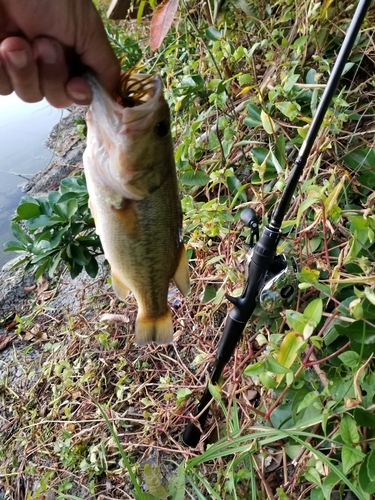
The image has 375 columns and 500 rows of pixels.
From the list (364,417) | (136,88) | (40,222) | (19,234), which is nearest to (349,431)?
(364,417)

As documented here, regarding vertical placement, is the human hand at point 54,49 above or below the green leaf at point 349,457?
above

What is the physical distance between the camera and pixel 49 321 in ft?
10.7

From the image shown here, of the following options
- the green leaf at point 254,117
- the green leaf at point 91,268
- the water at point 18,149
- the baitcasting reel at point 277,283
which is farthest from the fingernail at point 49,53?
the water at point 18,149

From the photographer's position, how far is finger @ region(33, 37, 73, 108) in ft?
3.33

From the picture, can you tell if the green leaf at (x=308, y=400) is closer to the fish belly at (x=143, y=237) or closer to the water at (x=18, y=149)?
the fish belly at (x=143, y=237)

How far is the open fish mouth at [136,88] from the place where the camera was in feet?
3.61

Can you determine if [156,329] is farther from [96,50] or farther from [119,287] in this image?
[96,50]

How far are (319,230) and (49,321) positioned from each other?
2345 millimetres

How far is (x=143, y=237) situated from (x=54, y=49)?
0.57 metres

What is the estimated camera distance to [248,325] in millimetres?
1964

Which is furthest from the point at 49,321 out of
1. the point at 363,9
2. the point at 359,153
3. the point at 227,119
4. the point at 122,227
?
the point at 363,9

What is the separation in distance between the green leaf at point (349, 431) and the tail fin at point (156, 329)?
632mm

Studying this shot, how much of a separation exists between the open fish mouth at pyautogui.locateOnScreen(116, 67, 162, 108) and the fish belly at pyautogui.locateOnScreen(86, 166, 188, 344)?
0.77ft

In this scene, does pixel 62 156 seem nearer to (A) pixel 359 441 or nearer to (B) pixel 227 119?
(B) pixel 227 119
